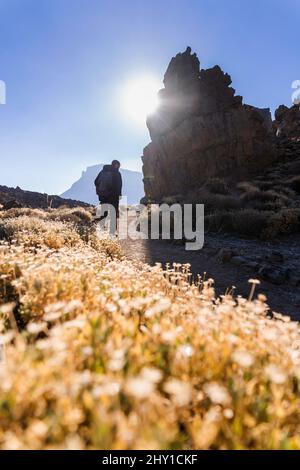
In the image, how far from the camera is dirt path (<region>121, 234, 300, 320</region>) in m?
7.30

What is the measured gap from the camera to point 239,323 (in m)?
2.95

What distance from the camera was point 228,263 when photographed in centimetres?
952

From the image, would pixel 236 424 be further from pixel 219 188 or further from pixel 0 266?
pixel 219 188

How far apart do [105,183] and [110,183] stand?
0.20 m

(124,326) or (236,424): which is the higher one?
(124,326)

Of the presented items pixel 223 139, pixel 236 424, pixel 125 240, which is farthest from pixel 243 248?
pixel 223 139

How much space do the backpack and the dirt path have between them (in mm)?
2152

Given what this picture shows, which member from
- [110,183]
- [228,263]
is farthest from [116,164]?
[228,263]

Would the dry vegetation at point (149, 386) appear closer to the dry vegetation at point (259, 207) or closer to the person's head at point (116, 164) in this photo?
the dry vegetation at point (259, 207)

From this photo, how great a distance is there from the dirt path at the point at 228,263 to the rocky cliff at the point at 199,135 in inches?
730

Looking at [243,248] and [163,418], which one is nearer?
[163,418]

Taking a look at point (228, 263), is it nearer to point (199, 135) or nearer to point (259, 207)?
point (259, 207)
